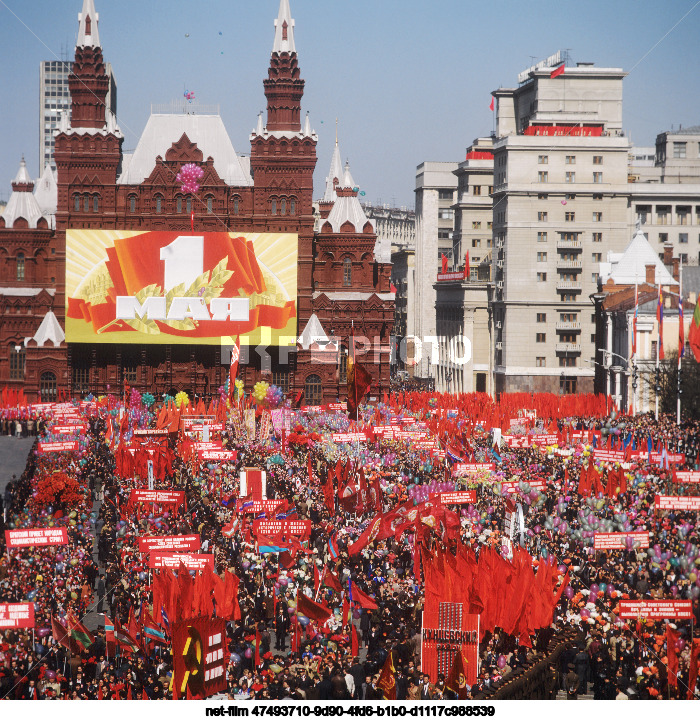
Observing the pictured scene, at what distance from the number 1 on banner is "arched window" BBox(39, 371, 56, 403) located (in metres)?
8.73

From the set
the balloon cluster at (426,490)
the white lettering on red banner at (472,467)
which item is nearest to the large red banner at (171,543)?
the balloon cluster at (426,490)

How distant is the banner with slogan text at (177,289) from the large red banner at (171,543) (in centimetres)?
3840

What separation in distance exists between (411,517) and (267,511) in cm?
325

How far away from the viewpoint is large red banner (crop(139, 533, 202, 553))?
22.1 m

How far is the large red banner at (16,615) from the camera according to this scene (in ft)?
57.9

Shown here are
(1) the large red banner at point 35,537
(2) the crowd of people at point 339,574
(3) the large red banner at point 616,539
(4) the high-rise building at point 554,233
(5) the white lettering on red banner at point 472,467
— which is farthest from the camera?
(4) the high-rise building at point 554,233

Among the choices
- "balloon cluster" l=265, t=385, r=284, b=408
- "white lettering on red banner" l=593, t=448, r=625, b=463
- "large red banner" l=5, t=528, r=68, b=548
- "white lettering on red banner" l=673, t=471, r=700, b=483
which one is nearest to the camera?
"large red banner" l=5, t=528, r=68, b=548

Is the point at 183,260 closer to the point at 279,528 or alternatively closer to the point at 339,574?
the point at 279,528

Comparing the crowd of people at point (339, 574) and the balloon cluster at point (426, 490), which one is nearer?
the crowd of people at point (339, 574)

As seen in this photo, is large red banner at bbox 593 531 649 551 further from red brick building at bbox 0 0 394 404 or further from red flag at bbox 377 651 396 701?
red brick building at bbox 0 0 394 404

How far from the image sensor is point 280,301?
6162 centimetres

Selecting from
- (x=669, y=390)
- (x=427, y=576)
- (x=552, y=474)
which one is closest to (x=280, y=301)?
(x=669, y=390)

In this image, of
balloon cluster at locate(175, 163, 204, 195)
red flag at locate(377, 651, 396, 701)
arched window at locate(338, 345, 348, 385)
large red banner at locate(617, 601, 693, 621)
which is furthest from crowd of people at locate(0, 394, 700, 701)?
balloon cluster at locate(175, 163, 204, 195)

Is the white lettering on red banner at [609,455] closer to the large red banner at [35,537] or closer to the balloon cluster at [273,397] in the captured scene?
the large red banner at [35,537]
